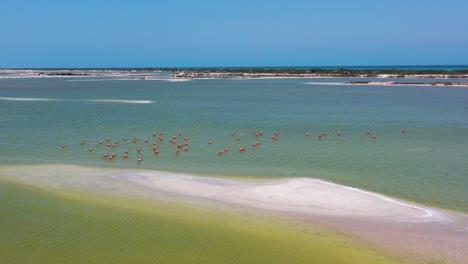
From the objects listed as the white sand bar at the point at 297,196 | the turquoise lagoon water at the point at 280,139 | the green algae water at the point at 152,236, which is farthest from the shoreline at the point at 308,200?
the turquoise lagoon water at the point at 280,139

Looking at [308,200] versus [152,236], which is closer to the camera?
[152,236]

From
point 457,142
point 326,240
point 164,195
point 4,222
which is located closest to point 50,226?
point 4,222

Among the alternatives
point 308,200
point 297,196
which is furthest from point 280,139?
point 308,200

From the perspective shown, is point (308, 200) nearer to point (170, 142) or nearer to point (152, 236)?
point (152, 236)

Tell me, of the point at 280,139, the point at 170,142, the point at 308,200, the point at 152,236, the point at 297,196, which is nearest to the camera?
the point at 152,236

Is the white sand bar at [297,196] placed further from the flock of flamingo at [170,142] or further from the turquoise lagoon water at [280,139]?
the flock of flamingo at [170,142]

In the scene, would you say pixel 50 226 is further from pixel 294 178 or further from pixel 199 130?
pixel 199 130
